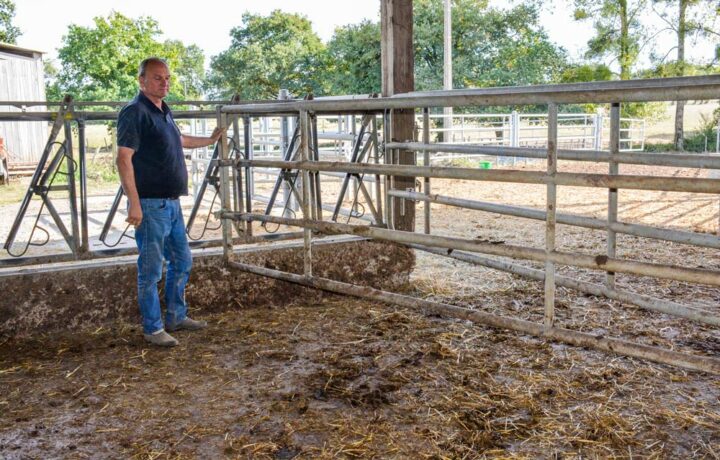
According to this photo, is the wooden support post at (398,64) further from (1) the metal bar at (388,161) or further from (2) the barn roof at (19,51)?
(2) the barn roof at (19,51)

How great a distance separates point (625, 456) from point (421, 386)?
106cm

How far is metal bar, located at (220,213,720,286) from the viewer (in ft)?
9.62

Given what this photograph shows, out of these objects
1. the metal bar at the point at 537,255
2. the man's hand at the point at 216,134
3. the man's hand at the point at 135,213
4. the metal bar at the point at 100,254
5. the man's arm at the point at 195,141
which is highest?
the man's hand at the point at 216,134

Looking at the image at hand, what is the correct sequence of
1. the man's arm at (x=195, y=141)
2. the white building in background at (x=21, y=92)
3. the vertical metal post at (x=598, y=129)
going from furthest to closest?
the vertical metal post at (x=598, y=129)
the white building in background at (x=21, y=92)
the man's arm at (x=195, y=141)

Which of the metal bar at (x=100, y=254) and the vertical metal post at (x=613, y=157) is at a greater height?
the vertical metal post at (x=613, y=157)

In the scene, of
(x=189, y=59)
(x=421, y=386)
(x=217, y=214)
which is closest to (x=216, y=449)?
(x=421, y=386)

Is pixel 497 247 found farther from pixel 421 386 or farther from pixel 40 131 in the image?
pixel 40 131

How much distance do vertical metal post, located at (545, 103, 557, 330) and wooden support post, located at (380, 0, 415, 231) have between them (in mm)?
2286

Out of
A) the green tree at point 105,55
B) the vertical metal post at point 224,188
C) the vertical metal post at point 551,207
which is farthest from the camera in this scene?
the green tree at point 105,55

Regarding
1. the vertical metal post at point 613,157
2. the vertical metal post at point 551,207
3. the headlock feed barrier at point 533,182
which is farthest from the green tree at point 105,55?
the vertical metal post at point 551,207

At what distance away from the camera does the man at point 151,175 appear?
3988 millimetres

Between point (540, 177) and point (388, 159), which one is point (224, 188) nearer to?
point (388, 159)

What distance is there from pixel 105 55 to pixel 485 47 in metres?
15.9

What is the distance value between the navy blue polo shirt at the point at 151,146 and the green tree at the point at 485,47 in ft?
84.3
